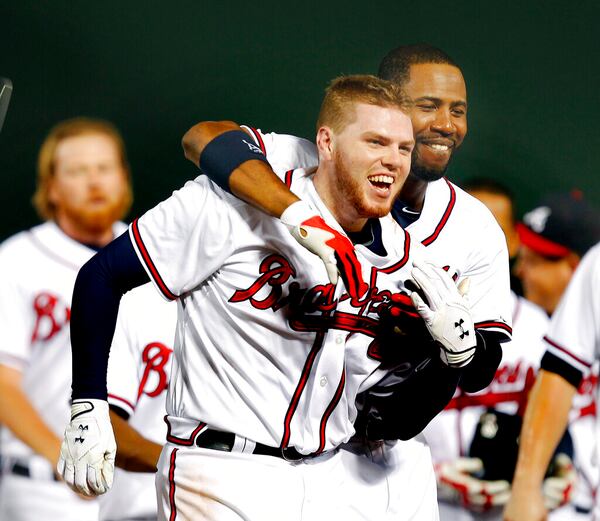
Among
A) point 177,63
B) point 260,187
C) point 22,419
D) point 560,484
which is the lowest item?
point 22,419

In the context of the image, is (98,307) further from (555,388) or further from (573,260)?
(573,260)

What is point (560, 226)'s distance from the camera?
3.46 m

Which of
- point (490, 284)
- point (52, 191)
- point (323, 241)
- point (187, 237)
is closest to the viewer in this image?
point (323, 241)

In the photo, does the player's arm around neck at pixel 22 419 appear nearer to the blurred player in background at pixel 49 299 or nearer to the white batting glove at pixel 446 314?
the blurred player in background at pixel 49 299

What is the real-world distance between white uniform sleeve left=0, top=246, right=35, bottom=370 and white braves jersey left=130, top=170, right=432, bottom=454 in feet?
3.90

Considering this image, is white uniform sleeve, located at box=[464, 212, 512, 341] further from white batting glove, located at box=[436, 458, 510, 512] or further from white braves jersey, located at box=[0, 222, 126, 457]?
white braves jersey, located at box=[0, 222, 126, 457]

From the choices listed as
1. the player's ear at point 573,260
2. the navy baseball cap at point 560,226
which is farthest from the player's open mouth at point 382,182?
the player's ear at point 573,260

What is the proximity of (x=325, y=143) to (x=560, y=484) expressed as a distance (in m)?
1.75

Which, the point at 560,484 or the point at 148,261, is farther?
the point at 560,484

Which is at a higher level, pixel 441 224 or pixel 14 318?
pixel 441 224

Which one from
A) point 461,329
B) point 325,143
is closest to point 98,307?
point 325,143

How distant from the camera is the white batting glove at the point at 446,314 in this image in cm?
183

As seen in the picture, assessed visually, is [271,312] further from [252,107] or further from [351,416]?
[252,107]

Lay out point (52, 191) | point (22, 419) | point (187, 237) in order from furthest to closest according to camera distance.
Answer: point (52, 191) → point (22, 419) → point (187, 237)
